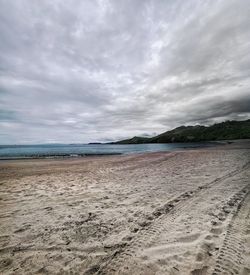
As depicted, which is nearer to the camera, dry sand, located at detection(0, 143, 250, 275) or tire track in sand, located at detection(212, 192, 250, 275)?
tire track in sand, located at detection(212, 192, 250, 275)

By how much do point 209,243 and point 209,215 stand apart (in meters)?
1.64

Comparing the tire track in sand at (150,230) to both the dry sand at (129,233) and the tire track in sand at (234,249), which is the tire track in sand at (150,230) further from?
the tire track in sand at (234,249)

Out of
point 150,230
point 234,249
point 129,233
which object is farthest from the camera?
point 150,230

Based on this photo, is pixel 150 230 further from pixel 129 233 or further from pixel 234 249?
pixel 234 249

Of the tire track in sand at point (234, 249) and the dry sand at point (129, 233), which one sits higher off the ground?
the dry sand at point (129, 233)

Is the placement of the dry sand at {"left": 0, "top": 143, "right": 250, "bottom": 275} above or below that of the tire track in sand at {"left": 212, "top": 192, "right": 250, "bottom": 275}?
above

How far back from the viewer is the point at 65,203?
24.3 feet

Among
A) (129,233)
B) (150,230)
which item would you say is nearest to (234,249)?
(150,230)

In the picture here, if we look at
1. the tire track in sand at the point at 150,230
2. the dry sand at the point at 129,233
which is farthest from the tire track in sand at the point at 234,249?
the tire track in sand at the point at 150,230

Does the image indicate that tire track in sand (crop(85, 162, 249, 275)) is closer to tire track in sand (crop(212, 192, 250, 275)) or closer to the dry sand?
the dry sand

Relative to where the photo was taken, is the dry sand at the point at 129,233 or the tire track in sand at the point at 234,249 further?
the dry sand at the point at 129,233

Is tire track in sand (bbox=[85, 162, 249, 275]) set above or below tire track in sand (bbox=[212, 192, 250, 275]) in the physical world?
above

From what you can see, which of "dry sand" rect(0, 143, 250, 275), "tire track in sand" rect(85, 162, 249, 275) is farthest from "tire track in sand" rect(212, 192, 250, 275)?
"tire track in sand" rect(85, 162, 249, 275)

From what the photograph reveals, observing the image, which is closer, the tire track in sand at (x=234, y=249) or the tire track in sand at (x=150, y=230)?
the tire track in sand at (x=234, y=249)
